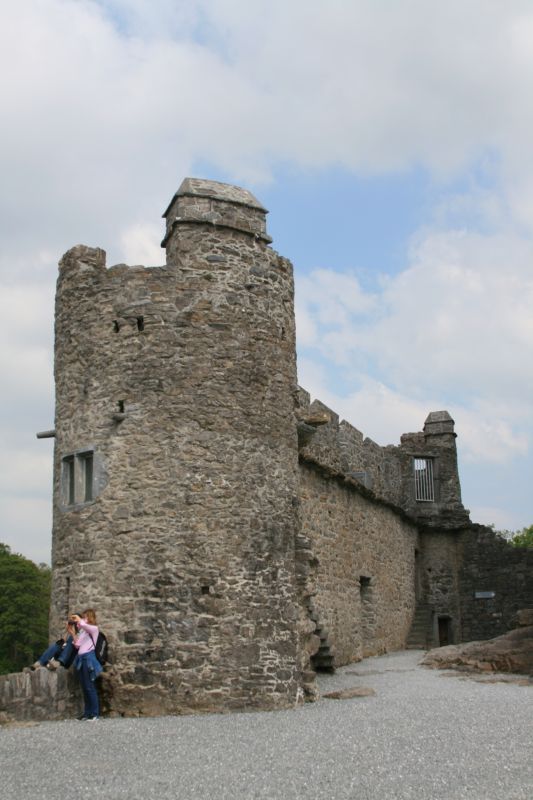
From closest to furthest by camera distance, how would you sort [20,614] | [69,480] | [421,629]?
1. [69,480]
2. [421,629]
3. [20,614]

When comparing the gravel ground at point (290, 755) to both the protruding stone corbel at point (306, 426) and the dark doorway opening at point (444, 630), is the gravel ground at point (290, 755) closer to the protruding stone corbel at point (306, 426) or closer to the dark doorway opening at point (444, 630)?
the protruding stone corbel at point (306, 426)

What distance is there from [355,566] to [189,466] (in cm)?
915

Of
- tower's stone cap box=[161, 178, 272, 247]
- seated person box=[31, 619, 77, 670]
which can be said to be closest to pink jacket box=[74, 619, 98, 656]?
seated person box=[31, 619, 77, 670]

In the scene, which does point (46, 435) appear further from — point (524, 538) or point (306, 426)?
point (524, 538)

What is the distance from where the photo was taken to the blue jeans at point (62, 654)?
1021 centimetres

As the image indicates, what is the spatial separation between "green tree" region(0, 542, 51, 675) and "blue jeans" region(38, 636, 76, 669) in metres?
28.6

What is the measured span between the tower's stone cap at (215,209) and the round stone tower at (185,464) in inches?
1.1

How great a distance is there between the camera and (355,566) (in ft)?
63.5

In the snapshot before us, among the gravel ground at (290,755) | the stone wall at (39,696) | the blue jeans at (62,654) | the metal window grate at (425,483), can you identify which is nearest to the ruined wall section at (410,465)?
the metal window grate at (425,483)

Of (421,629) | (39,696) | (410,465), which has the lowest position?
(421,629)

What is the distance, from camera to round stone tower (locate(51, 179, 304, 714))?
10.8 meters

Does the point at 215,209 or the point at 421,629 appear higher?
the point at 215,209

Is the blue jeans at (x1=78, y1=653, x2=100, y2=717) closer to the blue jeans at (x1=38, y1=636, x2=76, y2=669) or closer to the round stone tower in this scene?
the blue jeans at (x1=38, y1=636, x2=76, y2=669)

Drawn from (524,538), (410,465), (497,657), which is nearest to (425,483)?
(410,465)
